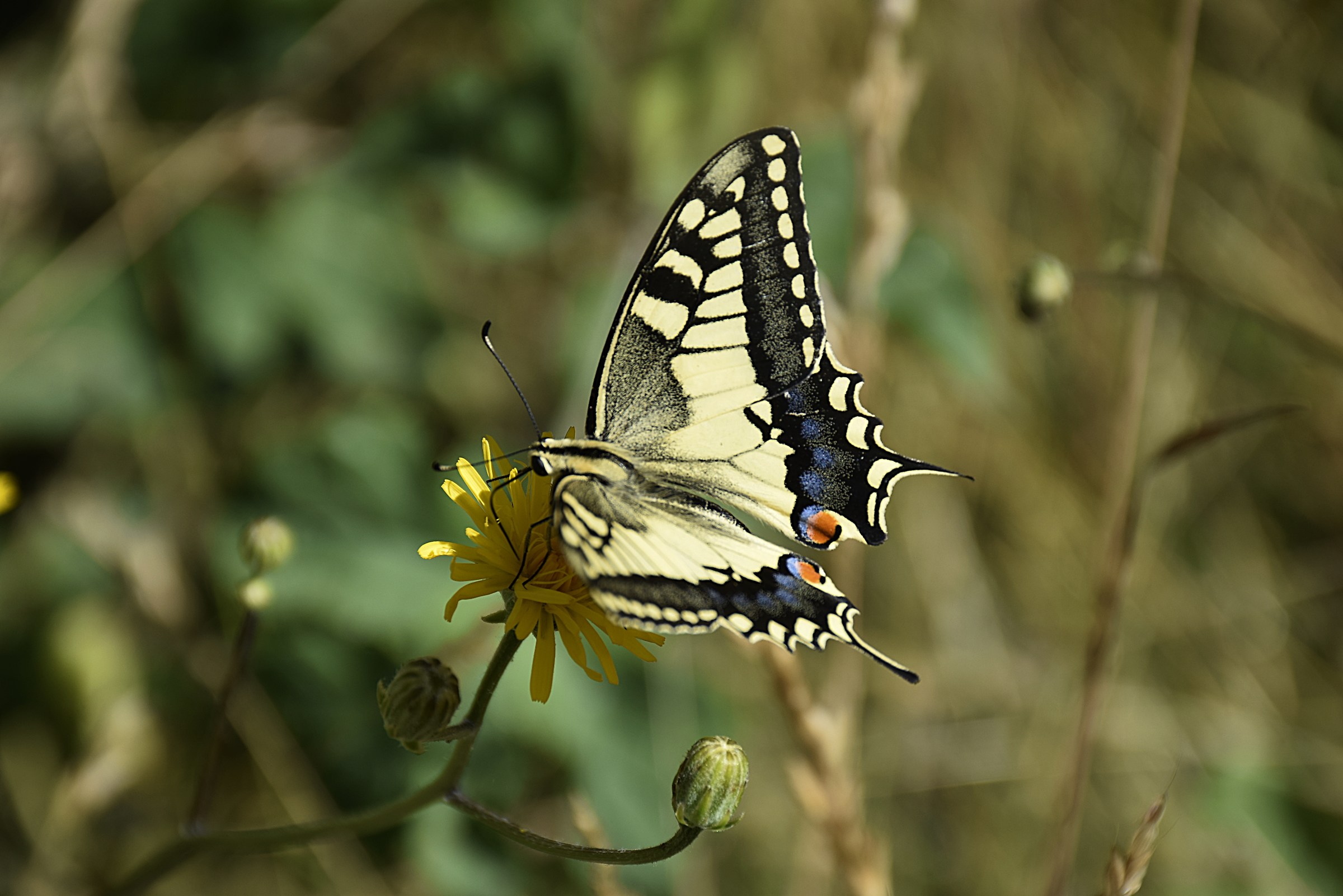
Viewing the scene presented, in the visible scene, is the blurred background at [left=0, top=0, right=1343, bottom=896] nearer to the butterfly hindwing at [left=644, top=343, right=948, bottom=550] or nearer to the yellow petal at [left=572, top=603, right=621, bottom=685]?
the butterfly hindwing at [left=644, top=343, right=948, bottom=550]

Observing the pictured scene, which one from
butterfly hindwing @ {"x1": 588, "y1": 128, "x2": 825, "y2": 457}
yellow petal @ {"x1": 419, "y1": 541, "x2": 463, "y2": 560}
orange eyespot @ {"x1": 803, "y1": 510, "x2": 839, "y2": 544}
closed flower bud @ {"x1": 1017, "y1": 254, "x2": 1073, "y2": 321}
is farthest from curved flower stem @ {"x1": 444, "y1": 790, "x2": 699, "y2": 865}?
closed flower bud @ {"x1": 1017, "y1": 254, "x2": 1073, "y2": 321}

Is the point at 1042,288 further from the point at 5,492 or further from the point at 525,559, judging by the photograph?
the point at 5,492

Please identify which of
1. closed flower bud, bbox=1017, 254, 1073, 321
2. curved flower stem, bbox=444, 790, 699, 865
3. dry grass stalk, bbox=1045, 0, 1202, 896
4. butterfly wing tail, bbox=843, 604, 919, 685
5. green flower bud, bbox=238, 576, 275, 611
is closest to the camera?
butterfly wing tail, bbox=843, 604, 919, 685

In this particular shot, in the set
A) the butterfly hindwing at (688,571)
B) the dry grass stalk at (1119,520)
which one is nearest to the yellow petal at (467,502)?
the butterfly hindwing at (688,571)

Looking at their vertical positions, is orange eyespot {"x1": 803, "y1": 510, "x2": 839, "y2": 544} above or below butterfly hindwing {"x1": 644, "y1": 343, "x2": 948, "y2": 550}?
below

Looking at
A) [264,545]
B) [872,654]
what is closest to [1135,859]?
[872,654]

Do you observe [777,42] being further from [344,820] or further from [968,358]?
[344,820]
